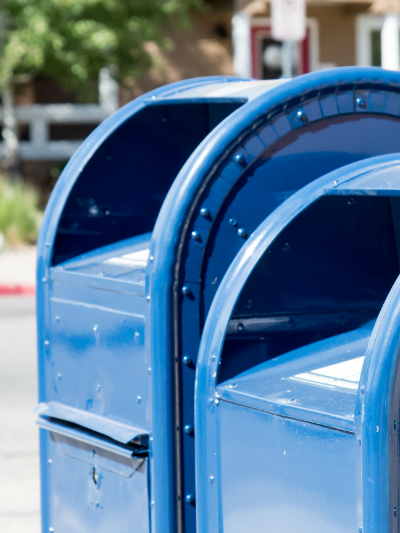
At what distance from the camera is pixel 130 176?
2.95 meters

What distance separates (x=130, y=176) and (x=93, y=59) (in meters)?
11.5

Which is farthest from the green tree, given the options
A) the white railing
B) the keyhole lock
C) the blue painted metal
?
the blue painted metal

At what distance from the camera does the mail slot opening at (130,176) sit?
288 centimetres

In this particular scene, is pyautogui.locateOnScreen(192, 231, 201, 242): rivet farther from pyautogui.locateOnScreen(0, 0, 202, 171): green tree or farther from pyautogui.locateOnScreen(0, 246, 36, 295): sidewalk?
pyautogui.locateOnScreen(0, 0, 202, 171): green tree

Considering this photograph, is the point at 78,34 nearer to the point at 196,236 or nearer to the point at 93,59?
the point at 93,59

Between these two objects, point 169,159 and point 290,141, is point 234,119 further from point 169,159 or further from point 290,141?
point 169,159

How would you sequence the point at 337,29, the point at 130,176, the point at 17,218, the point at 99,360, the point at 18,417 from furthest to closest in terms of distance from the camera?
the point at 337,29, the point at 17,218, the point at 18,417, the point at 130,176, the point at 99,360

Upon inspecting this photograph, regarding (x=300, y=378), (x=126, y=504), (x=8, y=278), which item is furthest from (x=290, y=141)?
(x=8, y=278)

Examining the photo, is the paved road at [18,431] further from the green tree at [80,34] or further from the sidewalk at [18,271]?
the green tree at [80,34]

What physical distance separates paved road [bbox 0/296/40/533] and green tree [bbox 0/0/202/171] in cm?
623

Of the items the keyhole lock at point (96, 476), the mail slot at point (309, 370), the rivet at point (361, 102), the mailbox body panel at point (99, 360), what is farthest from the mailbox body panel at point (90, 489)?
the rivet at point (361, 102)

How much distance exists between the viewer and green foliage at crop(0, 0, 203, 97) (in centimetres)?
1341

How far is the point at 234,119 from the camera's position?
227cm

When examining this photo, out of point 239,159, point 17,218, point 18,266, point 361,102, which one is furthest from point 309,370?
point 17,218
